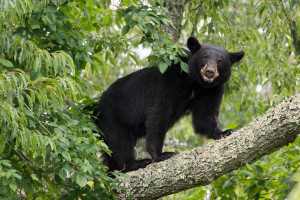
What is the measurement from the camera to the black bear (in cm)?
543

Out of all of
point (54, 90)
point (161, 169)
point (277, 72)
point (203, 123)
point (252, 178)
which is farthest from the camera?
point (277, 72)

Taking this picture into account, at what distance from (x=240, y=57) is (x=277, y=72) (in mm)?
1126

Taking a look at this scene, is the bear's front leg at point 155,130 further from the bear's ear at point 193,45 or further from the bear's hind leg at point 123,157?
the bear's ear at point 193,45

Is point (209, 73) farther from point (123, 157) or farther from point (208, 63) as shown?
point (123, 157)

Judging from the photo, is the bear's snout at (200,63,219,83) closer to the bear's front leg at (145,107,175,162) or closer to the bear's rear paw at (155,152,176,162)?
the bear's front leg at (145,107,175,162)

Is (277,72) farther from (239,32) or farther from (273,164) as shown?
(273,164)

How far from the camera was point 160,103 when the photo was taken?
5465 millimetres

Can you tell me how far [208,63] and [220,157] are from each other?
5.15 feet

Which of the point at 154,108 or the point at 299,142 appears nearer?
the point at 154,108

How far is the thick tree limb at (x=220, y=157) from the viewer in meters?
3.80

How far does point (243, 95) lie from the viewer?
660 cm

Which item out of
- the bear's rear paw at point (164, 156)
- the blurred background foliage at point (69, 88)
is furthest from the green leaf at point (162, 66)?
the bear's rear paw at point (164, 156)

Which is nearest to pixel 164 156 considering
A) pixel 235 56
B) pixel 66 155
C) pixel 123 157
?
pixel 123 157

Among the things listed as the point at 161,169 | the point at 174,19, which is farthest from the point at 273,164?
the point at 174,19
